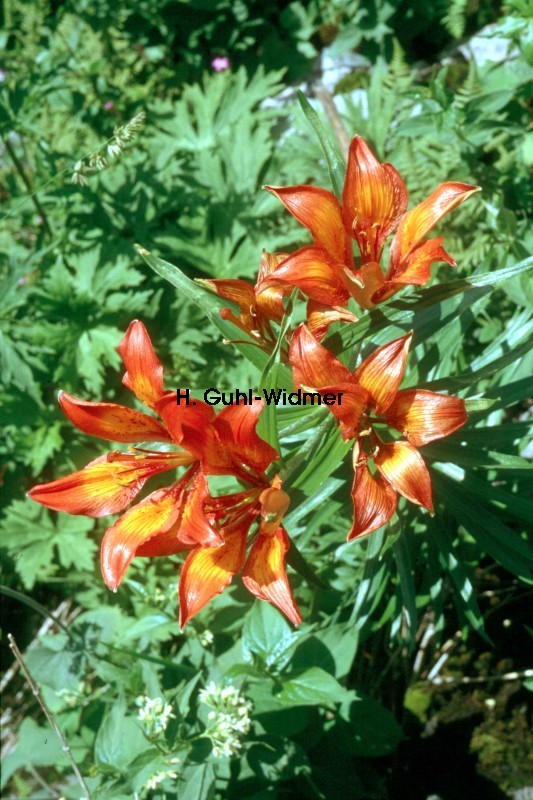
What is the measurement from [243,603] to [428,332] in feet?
3.01

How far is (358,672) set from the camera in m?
1.96

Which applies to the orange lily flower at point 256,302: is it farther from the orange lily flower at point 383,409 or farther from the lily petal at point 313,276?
the orange lily flower at point 383,409

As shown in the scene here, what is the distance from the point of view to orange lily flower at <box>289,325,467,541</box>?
98 centimetres

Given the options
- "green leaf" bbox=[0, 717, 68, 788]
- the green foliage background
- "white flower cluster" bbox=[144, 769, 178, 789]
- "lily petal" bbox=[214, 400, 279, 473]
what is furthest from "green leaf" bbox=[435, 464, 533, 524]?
"green leaf" bbox=[0, 717, 68, 788]

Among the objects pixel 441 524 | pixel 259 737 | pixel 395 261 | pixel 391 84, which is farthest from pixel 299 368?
pixel 391 84

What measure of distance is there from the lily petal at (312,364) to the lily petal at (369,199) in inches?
9.9

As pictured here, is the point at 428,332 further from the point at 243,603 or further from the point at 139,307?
the point at 139,307

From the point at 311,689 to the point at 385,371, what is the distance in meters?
0.75

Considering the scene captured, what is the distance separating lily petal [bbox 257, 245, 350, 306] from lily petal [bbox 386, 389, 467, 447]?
7.5 inches

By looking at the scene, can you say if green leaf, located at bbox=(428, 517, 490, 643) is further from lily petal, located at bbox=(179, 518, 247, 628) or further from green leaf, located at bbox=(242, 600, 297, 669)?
lily petal, located at bbox=(179, 518, 247, 628)

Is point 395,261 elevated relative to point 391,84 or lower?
lower

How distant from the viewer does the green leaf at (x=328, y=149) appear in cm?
116

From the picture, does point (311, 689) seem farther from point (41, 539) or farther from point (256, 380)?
point (41, 539)

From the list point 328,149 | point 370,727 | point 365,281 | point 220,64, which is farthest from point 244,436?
point 220,64
